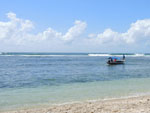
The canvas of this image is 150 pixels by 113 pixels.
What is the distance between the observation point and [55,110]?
8.78m

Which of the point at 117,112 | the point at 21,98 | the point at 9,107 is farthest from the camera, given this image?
the point at 21,98

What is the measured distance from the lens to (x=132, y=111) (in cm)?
800

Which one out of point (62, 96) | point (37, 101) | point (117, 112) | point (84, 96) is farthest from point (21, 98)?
point (117, 112)

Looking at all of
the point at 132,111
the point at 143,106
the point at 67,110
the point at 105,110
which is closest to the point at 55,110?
the point at 67,110

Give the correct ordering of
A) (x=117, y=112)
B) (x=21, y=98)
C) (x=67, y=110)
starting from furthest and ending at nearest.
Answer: (x=21, y=98), (x=67, y=110), (x=117, y=112)

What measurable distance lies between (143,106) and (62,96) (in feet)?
16.3

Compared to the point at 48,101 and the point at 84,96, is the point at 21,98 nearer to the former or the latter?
the point at 48,101

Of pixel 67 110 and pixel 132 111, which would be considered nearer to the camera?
pixel 132 111

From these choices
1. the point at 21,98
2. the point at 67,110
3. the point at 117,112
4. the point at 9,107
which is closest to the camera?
the point at 117,112

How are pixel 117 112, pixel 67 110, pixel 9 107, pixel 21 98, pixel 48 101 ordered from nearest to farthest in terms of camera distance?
pixel 117 112
pixel 67 110
pixel 9 107
pixel 48 101
pixel 21 98

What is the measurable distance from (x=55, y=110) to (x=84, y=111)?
4.03ft

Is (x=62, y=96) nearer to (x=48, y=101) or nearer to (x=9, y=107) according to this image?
(x=48, y=101)

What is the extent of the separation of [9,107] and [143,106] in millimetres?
5974

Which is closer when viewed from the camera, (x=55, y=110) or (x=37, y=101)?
(x=55, y=110)
